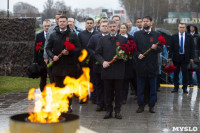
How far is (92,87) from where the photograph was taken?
33.6 feet

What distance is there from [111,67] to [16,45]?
8.95 metres

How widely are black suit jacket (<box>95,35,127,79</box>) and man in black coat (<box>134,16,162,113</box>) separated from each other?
29.1 inches

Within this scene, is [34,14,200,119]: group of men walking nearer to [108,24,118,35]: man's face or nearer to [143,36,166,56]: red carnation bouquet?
[108,24,118,35]: man's face

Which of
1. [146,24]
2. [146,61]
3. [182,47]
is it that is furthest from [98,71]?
[182,47]

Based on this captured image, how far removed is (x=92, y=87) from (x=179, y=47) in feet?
11.2

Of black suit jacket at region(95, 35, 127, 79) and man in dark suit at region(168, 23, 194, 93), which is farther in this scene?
man in dark suit at region(168, 23, 194, 93)

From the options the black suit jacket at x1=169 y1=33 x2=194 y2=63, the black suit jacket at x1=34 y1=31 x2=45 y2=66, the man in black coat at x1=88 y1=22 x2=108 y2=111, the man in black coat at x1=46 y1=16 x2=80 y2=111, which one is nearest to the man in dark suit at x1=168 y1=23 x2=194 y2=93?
the black suit jacket at x1=169 y1=33 x2=194 y2=63

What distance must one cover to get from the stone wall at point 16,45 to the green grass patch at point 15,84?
0.75 m

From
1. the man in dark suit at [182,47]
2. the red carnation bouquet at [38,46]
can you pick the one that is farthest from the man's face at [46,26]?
the man in dark suit at [182,47]

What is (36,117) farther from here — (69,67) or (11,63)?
(11,63)

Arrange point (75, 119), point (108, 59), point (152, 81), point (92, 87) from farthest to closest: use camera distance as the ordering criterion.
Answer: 1. point (92, 87)
2. point (152, 81)
3. point (108, 59)
4. point (75, 119)

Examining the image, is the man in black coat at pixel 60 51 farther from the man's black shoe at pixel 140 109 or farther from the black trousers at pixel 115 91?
the man's black shoe at pixel 140 109

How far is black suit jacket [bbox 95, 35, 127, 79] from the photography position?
8.20 metres

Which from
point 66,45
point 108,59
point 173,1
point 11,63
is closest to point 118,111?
point 108,59
